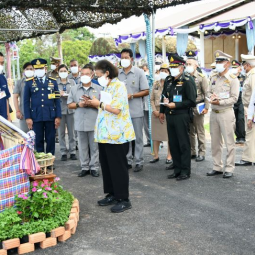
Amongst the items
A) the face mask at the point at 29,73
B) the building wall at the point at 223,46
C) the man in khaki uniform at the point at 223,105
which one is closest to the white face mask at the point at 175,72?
the man in khaki uniform at the point at 223,105

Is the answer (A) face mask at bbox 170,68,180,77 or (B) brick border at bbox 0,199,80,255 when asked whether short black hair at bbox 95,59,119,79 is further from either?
(B) brick border at bbox 0,199,80,255

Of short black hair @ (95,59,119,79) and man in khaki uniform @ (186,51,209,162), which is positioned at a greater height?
short black hair @ (95,59,119,79)

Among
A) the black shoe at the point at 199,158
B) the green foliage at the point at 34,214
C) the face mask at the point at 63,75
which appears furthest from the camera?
the face mask at the point at 63,75

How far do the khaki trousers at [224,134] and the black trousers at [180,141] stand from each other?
0.49m

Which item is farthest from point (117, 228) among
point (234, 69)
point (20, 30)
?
point (234, 69)

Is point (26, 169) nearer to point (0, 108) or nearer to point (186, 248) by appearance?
point (186, 248)

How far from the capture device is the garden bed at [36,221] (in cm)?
402

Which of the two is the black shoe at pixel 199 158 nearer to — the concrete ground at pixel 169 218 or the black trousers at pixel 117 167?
the concrete ground at pixel 169 218

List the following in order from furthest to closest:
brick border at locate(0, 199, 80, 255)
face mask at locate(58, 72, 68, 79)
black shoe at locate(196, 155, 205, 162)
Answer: face mask at locate(58, 72, 68, 79)
black shoe at locate(196, 155, 205, 162)
brick border at locate(0, 199, 80, 255)

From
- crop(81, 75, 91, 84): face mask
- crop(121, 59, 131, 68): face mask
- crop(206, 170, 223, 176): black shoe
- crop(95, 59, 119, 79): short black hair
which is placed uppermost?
crop(121, 59, 131, 68): face mask

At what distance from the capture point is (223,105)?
6.50 meters

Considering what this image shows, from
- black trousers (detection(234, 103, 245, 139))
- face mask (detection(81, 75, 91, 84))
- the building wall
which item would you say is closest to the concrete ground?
face mask (detection(81, 75, 91, 84))

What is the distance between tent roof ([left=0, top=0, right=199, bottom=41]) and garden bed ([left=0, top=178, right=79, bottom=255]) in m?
2.61

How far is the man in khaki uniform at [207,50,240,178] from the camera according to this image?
6.46m
